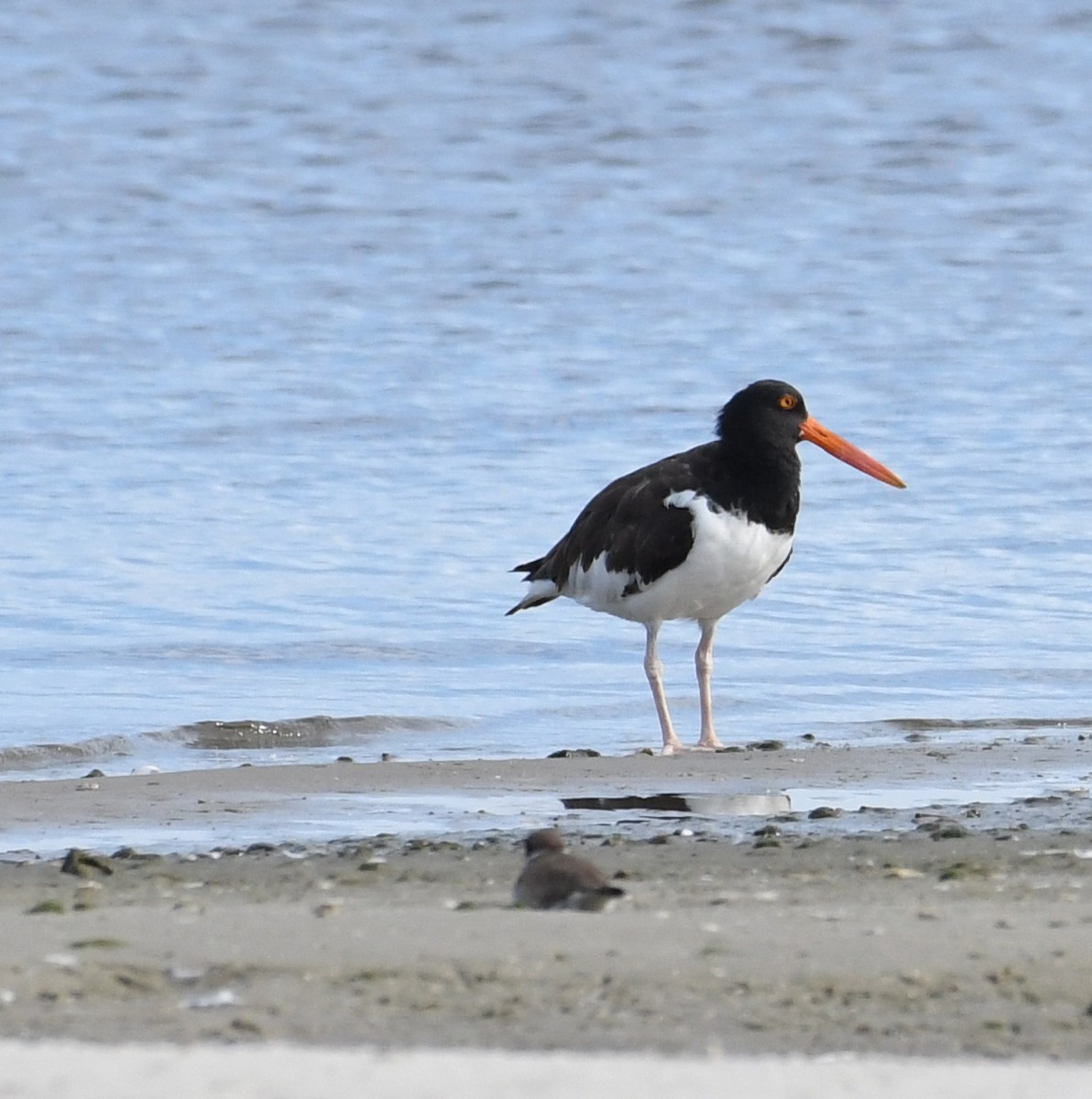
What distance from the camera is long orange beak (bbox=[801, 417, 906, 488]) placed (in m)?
9.23

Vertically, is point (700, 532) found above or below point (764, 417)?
below

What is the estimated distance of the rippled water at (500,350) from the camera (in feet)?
33.5

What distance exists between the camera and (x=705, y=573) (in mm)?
8594

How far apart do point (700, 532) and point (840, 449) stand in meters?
1.29

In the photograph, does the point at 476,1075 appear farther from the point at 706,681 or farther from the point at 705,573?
the point at 706,681

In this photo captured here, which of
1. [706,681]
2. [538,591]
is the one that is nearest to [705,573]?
[706,681]

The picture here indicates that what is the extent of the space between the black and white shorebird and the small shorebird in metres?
3.16

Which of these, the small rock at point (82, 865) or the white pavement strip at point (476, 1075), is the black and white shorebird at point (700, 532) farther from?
the white pavement strip at point (476, 1075)

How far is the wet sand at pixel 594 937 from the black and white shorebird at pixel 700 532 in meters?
1.81

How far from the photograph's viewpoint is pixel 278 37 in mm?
31766

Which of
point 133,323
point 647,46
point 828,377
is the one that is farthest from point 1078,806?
point 647,46

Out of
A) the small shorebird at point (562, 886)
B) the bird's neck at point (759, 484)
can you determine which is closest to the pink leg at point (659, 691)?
the bird's neck at point (759, 484)

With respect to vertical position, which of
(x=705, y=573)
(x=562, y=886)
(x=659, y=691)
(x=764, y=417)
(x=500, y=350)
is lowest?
→ (x=500, y=350)

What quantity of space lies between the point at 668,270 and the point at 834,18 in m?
13.1
